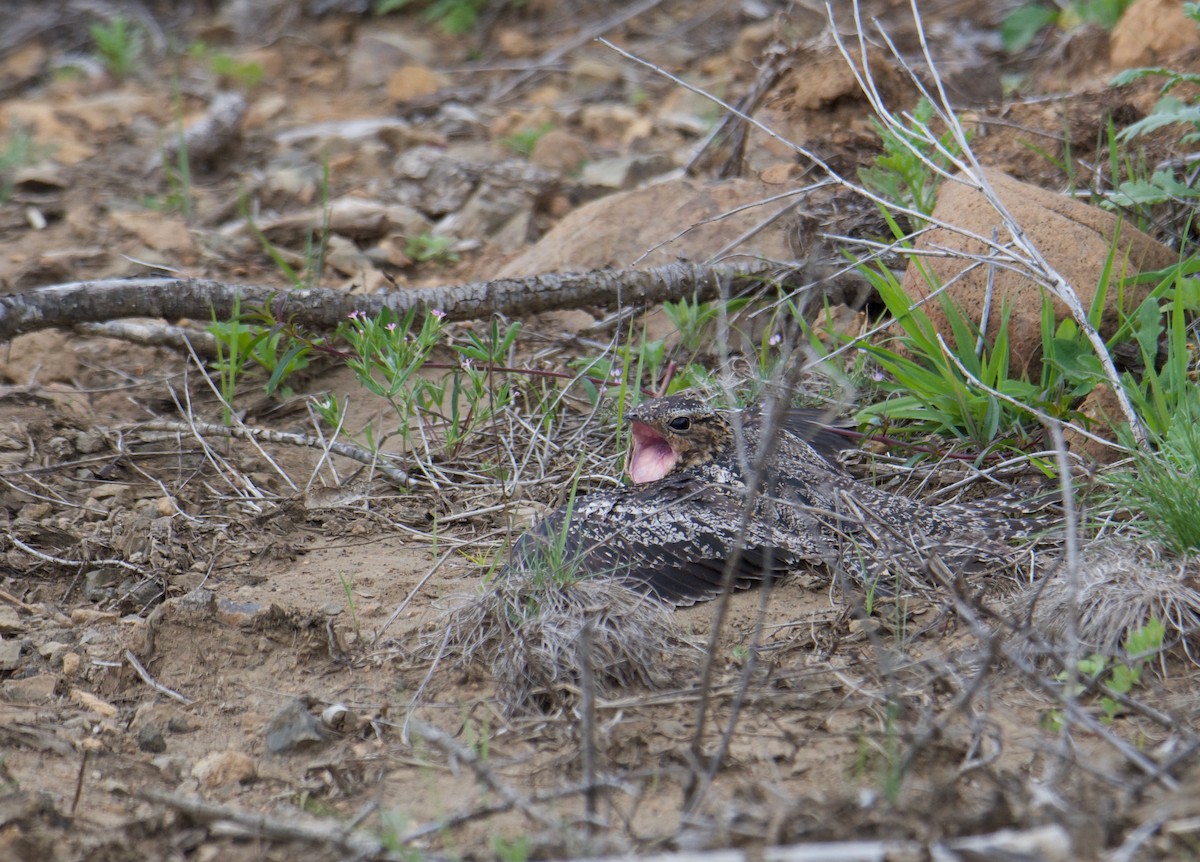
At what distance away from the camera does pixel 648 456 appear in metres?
3.72

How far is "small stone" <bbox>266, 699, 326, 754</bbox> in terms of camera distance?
8.20 feet

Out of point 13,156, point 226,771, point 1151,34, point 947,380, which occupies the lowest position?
point 13,156

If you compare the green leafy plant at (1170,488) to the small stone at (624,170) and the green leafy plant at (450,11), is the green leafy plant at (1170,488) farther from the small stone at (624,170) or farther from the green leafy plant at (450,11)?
the green leafy plant at (450,11)

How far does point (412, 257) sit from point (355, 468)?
1789mm

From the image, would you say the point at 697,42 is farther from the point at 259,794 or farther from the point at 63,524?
the point at 259,794

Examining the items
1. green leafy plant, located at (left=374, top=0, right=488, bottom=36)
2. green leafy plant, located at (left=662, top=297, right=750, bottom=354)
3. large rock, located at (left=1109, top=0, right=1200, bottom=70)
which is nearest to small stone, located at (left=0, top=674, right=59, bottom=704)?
green leafy plant, located at (left=662, top=297, right=750, bottom=354)

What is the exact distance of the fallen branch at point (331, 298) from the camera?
3.92 m

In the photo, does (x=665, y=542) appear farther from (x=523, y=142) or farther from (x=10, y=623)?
(x=523, y=142)

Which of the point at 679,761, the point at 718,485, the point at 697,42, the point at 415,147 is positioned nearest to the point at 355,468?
the point at 718,485

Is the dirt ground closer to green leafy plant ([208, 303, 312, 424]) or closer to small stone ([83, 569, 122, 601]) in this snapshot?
small stone ([83, 569, 122, 601])

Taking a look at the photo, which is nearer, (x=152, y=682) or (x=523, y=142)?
(x=152, y=682)

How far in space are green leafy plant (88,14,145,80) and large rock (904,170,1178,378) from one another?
6.73m

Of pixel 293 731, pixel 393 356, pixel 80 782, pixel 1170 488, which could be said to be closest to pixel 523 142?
pixel 393 356

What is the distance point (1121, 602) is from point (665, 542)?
46.2 inches
